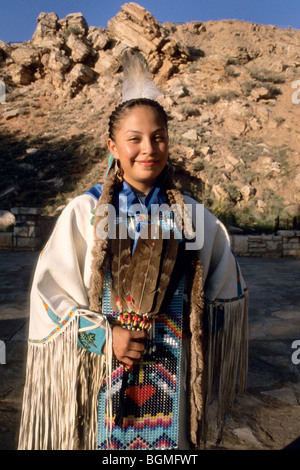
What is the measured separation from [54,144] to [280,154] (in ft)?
41.2

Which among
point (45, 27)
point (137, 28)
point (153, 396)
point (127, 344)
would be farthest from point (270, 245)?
point (45, 27)

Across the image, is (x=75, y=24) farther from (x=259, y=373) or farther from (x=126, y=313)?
(x=126, y=313)

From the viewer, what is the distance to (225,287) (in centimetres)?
140

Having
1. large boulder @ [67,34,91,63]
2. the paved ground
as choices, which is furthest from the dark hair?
large boulder @ [67,34,91,63]

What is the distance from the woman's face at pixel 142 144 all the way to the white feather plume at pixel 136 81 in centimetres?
24

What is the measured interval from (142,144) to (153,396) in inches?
35.9

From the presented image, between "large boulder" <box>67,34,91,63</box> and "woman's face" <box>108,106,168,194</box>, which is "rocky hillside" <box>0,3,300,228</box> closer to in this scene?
"large boulder" <box>67,34,91,63</box>

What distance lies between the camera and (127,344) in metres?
1.12

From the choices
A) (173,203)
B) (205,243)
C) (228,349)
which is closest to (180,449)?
(228,349)

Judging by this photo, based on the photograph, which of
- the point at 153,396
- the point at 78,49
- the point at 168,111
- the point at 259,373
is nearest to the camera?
the point at 153,396

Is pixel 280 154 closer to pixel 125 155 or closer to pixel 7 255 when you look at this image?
pixel 7 255

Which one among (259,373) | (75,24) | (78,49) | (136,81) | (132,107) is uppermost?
(75,24)

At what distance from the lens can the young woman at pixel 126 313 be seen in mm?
1175

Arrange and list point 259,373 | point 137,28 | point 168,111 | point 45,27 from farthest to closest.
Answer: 1. point 45,27
2. point 137,28
3. point 168,111
4. point 259,373
